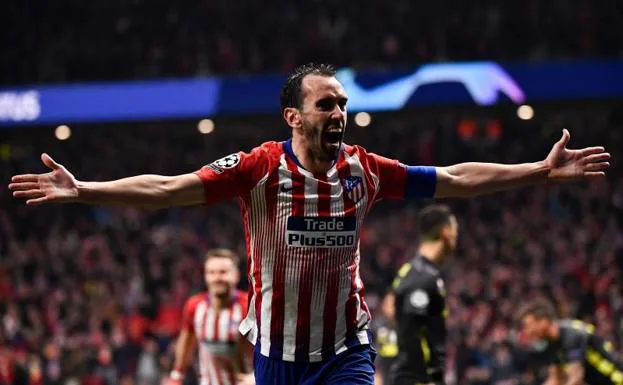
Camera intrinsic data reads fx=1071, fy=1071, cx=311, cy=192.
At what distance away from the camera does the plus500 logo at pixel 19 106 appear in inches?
795

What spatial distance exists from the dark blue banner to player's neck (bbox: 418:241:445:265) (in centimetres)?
1078

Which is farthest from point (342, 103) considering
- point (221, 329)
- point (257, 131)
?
point (257, 131)

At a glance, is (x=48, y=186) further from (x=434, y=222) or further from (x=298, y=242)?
(x=434, y=222)

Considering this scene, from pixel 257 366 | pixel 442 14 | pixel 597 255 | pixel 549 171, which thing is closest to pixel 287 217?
pixel 257 366

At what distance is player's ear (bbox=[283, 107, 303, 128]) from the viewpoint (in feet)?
16.0

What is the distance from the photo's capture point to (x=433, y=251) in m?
7.27

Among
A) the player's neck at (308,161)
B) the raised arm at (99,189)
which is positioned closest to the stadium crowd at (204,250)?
the player's neck at (308,161)

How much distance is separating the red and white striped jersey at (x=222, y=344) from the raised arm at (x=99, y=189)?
3.39 m

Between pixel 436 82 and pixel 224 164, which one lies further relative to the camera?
pixel 436 82

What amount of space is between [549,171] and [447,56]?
561 inches

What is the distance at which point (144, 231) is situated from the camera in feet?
66.9

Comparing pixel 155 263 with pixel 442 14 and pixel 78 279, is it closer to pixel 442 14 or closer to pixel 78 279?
pixel 78 279

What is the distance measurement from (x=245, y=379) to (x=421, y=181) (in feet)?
10.1

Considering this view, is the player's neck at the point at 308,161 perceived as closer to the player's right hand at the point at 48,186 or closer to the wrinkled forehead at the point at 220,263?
the player's right hand at the point at 48,186
